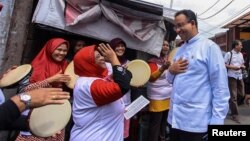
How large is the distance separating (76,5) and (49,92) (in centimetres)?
277

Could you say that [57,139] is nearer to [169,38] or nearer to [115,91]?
[115,91]

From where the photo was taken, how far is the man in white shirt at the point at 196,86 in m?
2.72

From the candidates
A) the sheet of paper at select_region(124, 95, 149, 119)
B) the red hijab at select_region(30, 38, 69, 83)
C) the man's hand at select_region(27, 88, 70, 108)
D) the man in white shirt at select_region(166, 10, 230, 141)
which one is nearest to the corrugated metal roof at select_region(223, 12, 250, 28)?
the sheet of paper at select_region(124, 95, 149, 119)

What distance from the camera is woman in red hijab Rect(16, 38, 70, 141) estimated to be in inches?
135

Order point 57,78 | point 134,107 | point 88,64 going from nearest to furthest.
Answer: point 88,64 → point 57,78 → point 134,107

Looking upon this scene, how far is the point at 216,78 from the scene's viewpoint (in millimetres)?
2732

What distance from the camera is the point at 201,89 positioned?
9.28 ft

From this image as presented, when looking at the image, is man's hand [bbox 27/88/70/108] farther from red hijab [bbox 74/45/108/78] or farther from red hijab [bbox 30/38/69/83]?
red hijab [bbox 30/38/69/83]

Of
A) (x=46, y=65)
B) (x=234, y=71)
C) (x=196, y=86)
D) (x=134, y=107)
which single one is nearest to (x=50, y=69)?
(x=46, y=65)

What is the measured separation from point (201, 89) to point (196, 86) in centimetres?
5

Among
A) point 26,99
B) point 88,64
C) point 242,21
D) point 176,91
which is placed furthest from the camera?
point 242,21

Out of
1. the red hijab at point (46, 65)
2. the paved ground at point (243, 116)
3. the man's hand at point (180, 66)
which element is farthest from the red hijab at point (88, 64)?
the paved ground at point (243, 116)

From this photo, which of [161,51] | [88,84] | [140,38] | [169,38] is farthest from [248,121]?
[88,84]

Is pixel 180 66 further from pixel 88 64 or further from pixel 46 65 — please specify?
pixel 46 65
